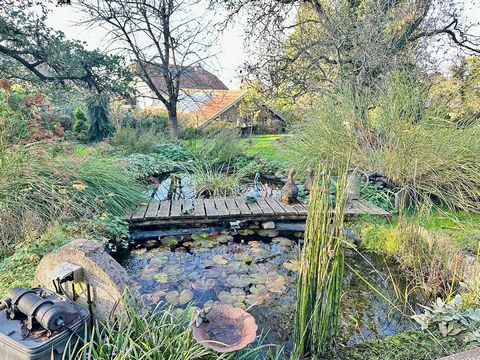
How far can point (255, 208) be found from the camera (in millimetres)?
Answer: 3957

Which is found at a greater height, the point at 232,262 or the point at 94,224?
the point at 94,224

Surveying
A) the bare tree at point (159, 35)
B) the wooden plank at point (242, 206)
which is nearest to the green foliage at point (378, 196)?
the wooden plank at point (242, 206)

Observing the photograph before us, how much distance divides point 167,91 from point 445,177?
8.92 metres

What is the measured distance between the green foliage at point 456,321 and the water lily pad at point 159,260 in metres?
2.07

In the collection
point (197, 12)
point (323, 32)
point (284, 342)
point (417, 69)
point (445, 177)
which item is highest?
point (197, 12)

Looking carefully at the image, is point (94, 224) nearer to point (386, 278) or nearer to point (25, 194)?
point (25, 194)

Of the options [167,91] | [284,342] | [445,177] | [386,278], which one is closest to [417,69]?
[445,177]

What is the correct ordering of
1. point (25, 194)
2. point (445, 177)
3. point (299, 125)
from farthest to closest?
point (299, 125), point (445, 177), point (25, 194)

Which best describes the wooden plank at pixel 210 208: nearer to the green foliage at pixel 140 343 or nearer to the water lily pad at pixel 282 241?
the water lily pad at pixel 282 241

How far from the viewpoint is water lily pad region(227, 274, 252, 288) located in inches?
97.3

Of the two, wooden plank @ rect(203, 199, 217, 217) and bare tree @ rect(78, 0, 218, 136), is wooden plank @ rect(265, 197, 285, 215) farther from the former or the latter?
bare tree @ rect(78, 0, 218, 136)

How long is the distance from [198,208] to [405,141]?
2.87 m

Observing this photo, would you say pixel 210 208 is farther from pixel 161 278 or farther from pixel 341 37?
pixel 341 37

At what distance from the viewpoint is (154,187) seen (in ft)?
17.4
